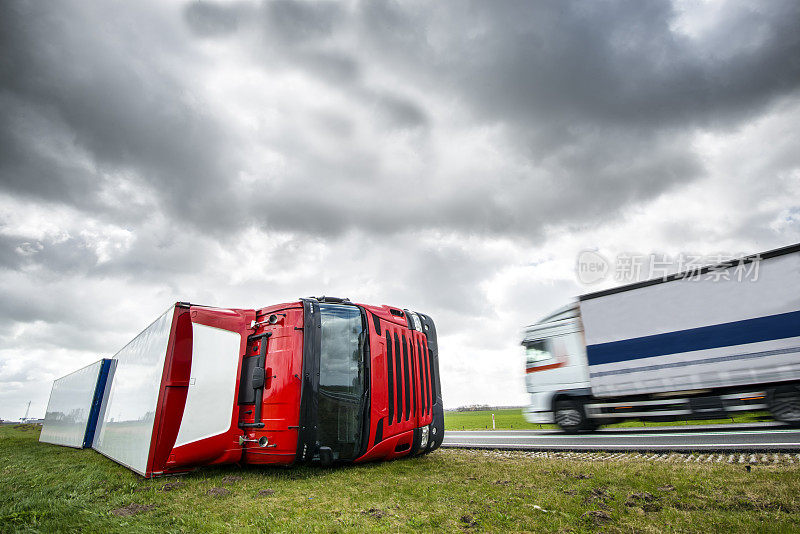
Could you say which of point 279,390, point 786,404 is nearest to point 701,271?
point 786,404

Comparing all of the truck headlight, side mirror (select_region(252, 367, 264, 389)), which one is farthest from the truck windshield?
the truck headlight

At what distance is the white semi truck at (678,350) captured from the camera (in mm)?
8883

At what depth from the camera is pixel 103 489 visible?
5656mm

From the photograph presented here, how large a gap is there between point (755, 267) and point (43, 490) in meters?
13.9

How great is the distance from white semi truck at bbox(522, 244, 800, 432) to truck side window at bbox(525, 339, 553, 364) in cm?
3

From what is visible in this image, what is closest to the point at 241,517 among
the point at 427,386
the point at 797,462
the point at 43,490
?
the point at 43,490

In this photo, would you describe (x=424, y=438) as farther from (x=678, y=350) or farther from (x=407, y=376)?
(x=678, y=350)

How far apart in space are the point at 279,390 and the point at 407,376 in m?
2.23

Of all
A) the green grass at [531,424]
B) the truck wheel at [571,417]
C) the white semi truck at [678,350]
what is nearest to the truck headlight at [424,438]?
the white semi truck at [678,350]

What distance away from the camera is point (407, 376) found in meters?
7.25

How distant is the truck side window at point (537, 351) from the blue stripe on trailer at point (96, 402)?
1436 cm

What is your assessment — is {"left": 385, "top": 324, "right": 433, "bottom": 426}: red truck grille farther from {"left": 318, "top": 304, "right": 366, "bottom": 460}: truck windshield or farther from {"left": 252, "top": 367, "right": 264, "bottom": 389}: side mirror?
{"left": 252, "top": 367, "right": 264, "bottom": 389}: side mirror

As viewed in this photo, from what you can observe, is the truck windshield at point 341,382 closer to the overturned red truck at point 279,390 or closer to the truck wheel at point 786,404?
the overturned red truck at point 279,390

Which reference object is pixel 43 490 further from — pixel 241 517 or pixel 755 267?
pixel 755 267
